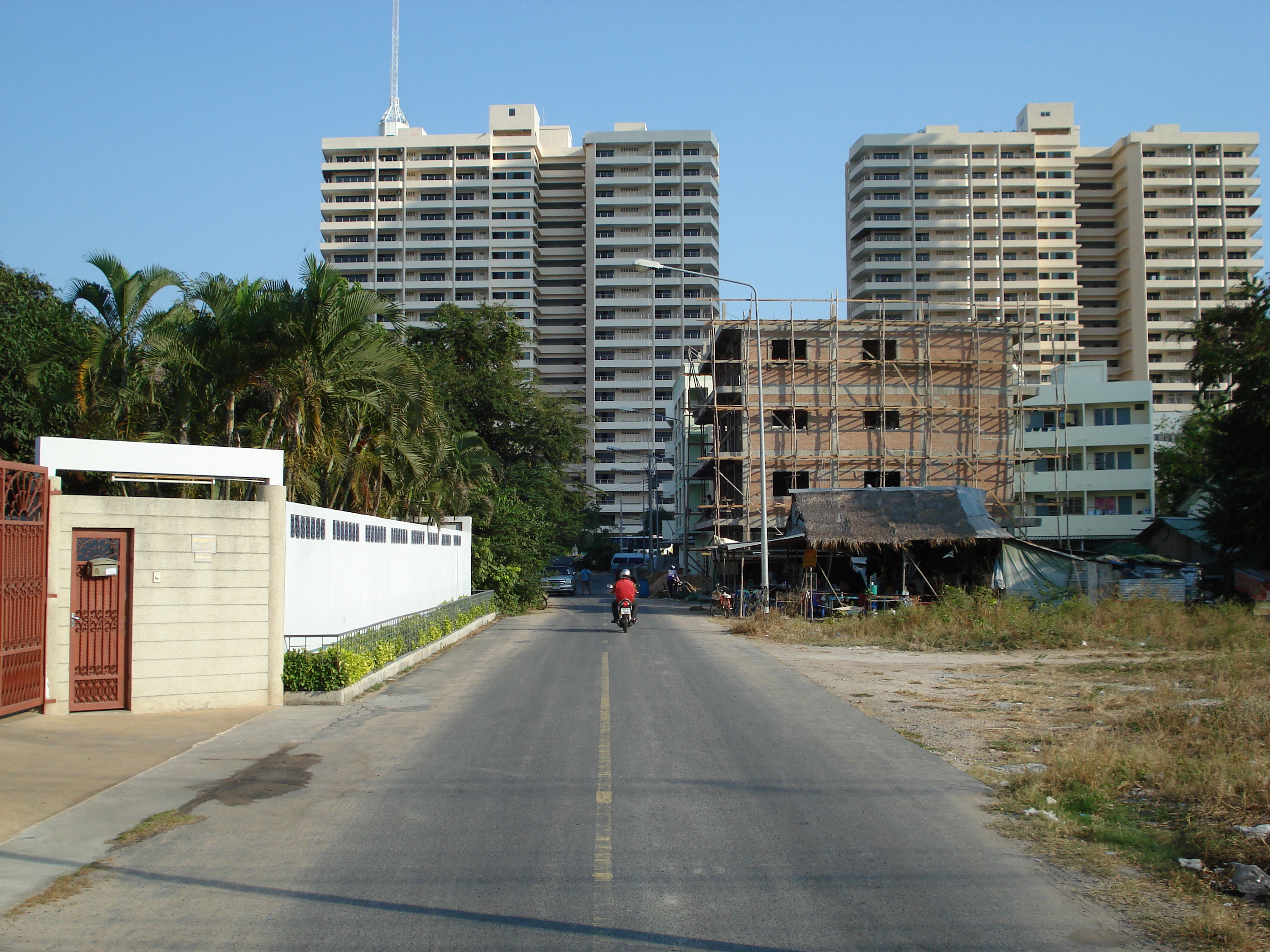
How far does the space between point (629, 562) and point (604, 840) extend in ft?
211

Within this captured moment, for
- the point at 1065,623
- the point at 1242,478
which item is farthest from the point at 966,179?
the point at 1065,623

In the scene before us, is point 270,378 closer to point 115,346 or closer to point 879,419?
point 115,346

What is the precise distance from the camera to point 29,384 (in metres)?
19.2

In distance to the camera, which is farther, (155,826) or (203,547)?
(203,547)

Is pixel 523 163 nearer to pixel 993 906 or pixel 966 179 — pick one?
pixel 966 179

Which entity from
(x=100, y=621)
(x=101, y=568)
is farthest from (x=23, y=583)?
(x=100, y=621)

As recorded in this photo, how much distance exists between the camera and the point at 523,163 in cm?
10700

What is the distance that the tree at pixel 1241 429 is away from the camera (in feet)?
96.2

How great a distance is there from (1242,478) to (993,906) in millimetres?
29787

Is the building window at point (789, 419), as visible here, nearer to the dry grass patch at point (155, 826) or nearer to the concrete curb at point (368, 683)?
the concrete curb at point (368, 683)

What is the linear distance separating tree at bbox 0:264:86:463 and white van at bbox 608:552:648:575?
43.2m

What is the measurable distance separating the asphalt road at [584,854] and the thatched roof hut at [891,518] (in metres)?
19.5

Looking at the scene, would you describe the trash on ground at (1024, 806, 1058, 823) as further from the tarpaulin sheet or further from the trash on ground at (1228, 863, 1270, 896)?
the tarpaulin sheet

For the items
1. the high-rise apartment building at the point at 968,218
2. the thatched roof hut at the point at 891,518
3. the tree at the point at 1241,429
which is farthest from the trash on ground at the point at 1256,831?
the high-rise apartment building at the point at 968,218
